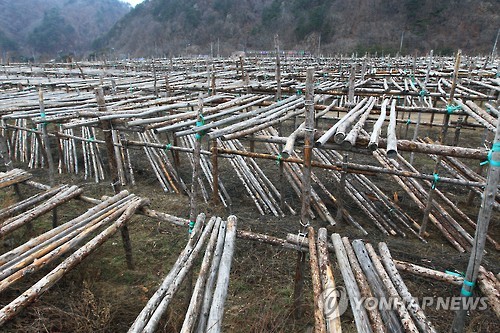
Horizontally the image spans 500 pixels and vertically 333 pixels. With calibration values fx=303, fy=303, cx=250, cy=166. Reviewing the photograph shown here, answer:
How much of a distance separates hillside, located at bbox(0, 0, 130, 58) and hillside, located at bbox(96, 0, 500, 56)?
1463cm

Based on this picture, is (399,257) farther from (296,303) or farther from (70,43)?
(70,43)

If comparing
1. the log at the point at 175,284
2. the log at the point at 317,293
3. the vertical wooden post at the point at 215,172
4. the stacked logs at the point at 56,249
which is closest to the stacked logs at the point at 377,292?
the log at the point at 317,293

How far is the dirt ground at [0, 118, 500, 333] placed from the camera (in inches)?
134

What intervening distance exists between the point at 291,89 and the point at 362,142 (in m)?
5.14

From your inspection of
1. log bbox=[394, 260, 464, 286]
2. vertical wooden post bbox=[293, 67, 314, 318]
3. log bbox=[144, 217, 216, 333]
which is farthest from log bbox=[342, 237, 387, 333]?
log bbox=[144, 217, 216, 333]

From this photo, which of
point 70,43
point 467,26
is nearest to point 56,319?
point 467,26

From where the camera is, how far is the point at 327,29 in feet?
136

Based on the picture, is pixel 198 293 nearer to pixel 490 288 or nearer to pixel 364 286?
pixel 364 286

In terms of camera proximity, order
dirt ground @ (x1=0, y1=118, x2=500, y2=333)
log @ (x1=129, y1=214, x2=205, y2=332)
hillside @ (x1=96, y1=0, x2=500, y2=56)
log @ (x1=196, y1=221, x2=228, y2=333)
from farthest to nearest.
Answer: hillside @ (x1=96, y1=0, x2=500, y2=56) → dirt ground @ (x1=0, y1=118, x2=500, y2=333) → log @ (x1=196, y1=221, x2=228, y2=333) → log @ (x1=129, y1=214, x2=205, y2=332)

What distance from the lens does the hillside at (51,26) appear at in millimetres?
65188

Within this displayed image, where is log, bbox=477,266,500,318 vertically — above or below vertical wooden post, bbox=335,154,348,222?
above

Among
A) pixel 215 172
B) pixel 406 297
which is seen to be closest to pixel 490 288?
pixel 406 297

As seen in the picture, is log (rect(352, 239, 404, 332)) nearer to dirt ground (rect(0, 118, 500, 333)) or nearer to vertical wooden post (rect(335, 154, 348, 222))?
dirt ground (rect(0, 118, 500, 333))

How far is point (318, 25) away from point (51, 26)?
61.2 meters
